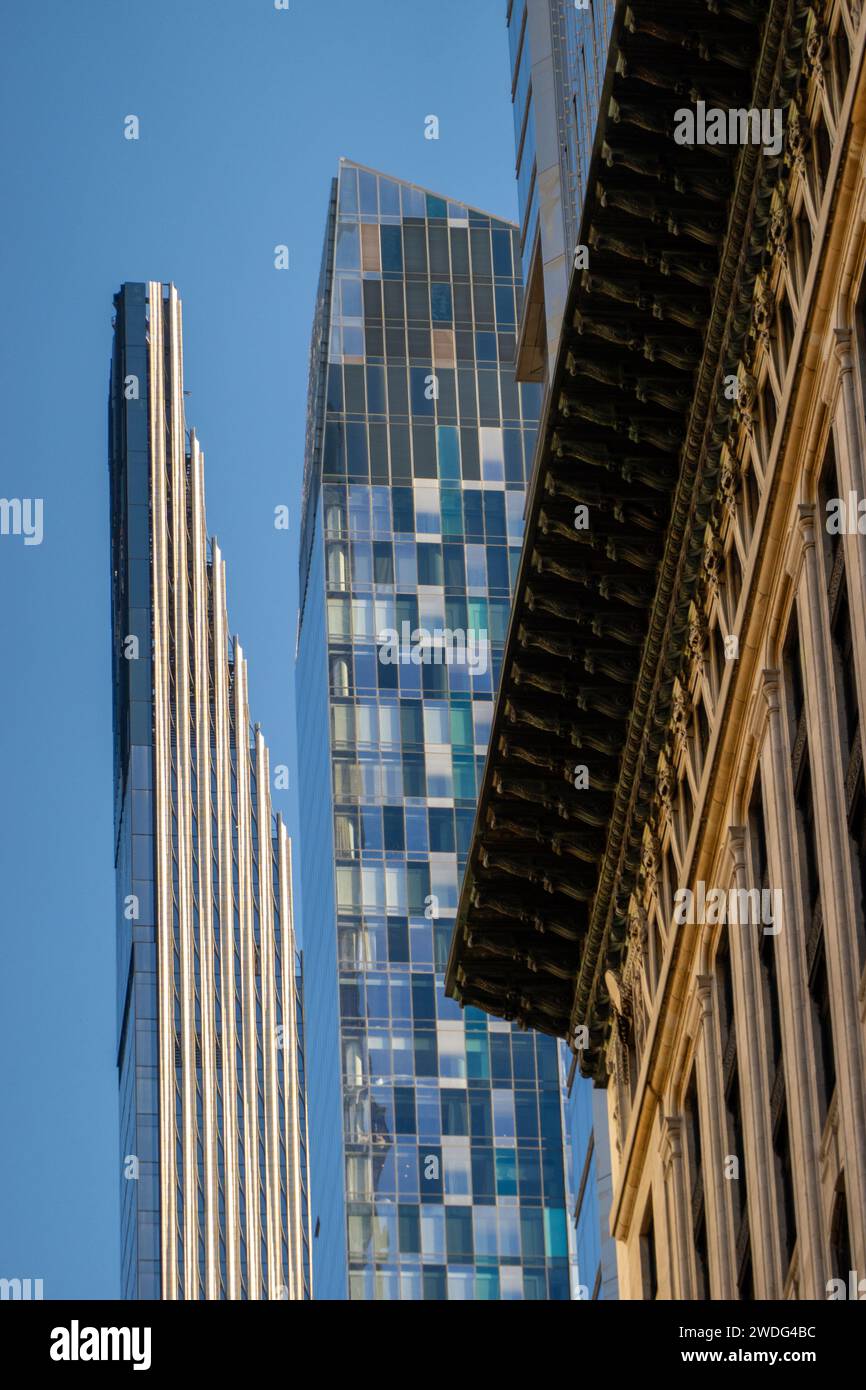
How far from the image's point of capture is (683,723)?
47031mm

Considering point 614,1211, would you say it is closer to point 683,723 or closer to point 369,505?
point 683,723

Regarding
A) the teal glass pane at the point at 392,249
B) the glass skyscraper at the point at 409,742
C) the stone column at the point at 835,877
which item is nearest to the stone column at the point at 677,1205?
the stone column at the point at 835,877

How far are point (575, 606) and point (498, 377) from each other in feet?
385

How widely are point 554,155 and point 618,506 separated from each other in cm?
2496

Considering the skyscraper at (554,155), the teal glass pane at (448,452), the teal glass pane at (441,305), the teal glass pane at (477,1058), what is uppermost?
the teal glass pane at (441,305)

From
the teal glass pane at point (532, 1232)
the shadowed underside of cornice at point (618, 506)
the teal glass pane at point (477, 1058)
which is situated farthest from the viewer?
the teal glass pane at point (477, 1058)

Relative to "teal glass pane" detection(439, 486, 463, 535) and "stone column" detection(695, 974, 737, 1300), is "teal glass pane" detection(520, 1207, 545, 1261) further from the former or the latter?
"stone column" detection(695, 974, 737, 1300)

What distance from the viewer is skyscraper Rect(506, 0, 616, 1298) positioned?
61.9 meters

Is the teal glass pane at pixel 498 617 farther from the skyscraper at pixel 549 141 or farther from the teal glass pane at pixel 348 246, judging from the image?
the skyscraper at pixel 549 141

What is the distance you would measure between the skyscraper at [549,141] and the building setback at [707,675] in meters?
13.0

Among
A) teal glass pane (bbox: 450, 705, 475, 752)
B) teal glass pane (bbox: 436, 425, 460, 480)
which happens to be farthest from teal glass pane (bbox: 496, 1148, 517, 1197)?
teal glass pane (bbox: 436, 425, 460, 480)

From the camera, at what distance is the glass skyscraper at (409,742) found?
142375 mm

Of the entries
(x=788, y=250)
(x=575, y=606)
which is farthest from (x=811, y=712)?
(x=575, y=606)

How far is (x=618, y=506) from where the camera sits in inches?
1876
